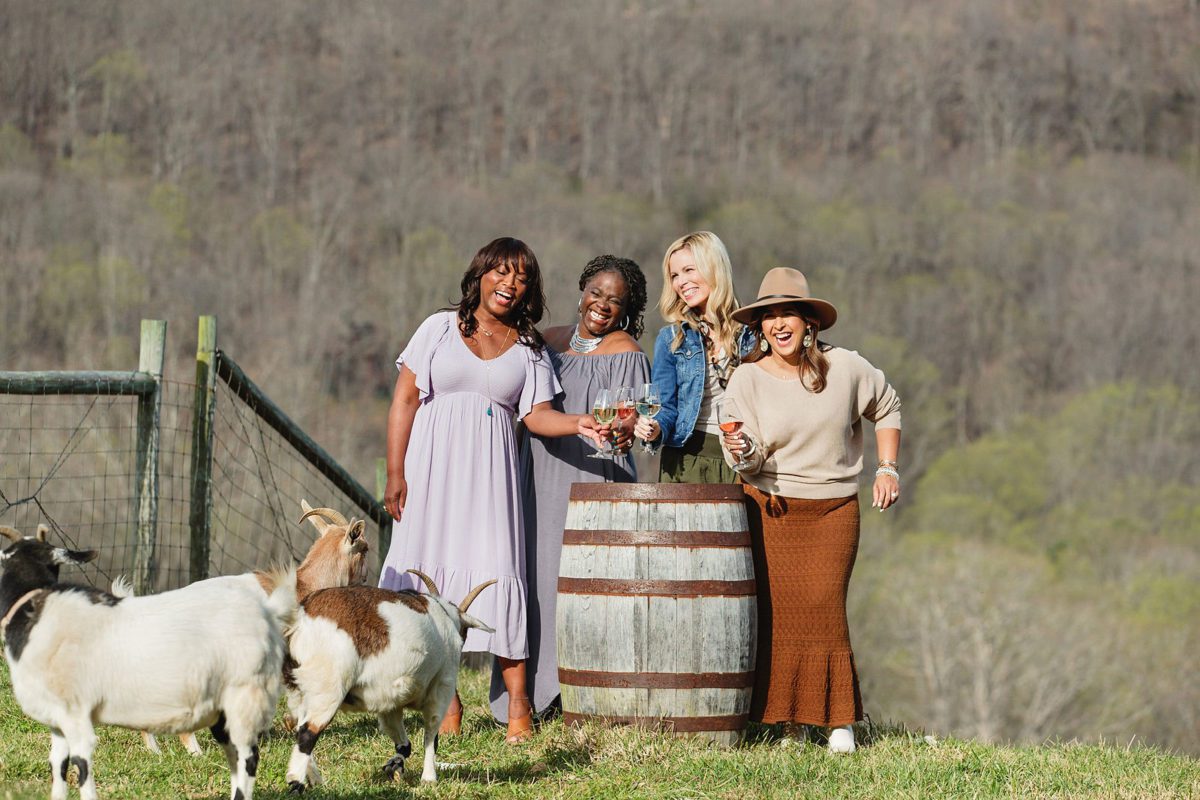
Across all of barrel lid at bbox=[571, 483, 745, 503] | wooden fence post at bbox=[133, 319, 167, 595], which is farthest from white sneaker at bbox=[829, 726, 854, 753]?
wooden fence post at bbox=[133, 319, 167, 595]

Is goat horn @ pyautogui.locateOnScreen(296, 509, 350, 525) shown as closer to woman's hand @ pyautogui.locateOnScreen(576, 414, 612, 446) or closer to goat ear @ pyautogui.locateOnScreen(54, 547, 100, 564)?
woman's hand @ pyautogui.locateOnScreen(576, 414, 612, 446)

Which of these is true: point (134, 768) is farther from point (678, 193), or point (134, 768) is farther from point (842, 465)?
point (678, 193)

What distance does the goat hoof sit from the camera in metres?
5.47

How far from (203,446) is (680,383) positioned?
373 cm

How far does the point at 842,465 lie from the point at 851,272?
8466cm

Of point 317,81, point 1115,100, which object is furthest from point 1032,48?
point 317,81

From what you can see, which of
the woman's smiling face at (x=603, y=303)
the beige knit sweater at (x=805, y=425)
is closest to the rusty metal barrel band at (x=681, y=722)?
the beige knit sweater at (x=805, y=425)

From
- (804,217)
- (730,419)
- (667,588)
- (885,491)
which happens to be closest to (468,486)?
(667,588)

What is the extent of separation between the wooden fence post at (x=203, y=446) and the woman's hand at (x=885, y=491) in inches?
172

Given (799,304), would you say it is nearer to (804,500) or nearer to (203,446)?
(804,500)

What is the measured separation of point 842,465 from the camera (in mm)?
6395

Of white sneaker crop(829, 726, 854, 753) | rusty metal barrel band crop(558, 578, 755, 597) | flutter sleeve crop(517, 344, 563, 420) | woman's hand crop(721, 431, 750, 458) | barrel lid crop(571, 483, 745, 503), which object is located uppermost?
flutter sleeve crop(517, 344, 563, 420)

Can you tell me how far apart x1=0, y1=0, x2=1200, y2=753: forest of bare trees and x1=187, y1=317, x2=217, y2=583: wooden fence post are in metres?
35.8

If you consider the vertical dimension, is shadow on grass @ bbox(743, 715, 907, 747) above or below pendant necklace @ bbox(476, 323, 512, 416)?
below
